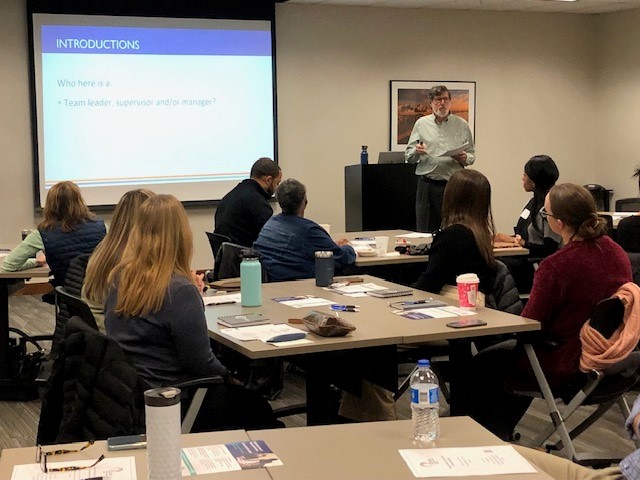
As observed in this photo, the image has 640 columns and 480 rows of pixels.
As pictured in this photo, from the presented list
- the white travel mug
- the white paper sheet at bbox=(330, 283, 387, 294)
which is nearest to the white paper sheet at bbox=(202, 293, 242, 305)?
the white paper sheet at bbox=(330, 283, 387, 294)

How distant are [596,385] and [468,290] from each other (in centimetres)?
64

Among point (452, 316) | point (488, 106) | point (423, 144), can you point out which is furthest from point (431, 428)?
point (488, 106)

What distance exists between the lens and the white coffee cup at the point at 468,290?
3.75m

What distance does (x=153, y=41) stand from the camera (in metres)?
8.64

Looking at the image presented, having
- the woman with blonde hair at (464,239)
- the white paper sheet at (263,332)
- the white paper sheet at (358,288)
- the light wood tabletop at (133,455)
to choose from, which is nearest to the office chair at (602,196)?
the woman with blonde hair at (464,239)

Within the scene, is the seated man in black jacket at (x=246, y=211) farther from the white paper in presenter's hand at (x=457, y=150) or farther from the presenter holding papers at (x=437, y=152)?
the white paper in presenter's hand at (x=457, y=150)

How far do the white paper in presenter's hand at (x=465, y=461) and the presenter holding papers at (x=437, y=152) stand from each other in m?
5.53

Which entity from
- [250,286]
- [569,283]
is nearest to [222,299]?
[250,286]

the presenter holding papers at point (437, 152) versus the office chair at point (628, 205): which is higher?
the presenter holding papers at point (437, 152)

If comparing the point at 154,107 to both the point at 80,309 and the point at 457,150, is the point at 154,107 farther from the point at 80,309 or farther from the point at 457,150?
the point at 80,309

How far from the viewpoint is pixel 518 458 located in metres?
2.04

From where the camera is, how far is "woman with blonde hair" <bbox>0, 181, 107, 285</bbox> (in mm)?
5168

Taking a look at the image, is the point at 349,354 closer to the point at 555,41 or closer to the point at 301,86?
the point at 301,86

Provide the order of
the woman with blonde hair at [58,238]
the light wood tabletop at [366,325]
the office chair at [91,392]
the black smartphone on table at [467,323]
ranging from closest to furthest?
the office chair at [91,392]
the light wood tabletop at [366,325]
the black smartphone on table at [467,323]
the woman with blonde hair at [58,238]
